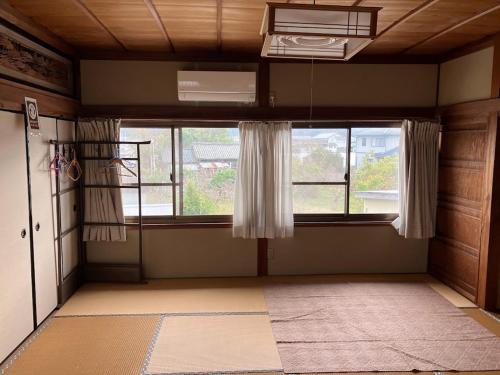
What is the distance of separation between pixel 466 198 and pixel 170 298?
3.08 metres

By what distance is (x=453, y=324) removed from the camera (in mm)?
3225

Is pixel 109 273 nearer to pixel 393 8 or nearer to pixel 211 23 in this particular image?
pixel 211 23

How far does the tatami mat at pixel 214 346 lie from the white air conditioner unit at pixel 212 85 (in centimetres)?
218

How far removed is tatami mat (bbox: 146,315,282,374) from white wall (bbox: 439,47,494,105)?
2876 mm

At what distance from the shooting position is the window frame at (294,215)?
164 inches

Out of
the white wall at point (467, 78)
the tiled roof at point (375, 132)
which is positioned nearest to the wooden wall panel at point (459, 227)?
the tiled roof at point (375, 132)

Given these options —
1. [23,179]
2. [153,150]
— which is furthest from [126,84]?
[23,179]

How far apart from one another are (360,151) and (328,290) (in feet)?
5.15

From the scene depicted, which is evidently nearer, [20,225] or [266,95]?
[20,225]

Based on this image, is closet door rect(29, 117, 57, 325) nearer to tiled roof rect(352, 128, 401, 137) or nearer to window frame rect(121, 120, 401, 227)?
window frame rect(121, 120, 401, 227)

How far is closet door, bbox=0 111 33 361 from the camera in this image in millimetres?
2648

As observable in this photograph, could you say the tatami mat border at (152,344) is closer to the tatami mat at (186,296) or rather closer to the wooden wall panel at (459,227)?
the tatami mat at (186,296)

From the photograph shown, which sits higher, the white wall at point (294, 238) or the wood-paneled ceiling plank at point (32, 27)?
the wood-paneled ceiling plank at point (32, 27)

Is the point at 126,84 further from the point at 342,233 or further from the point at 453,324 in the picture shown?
the point at 453,324
